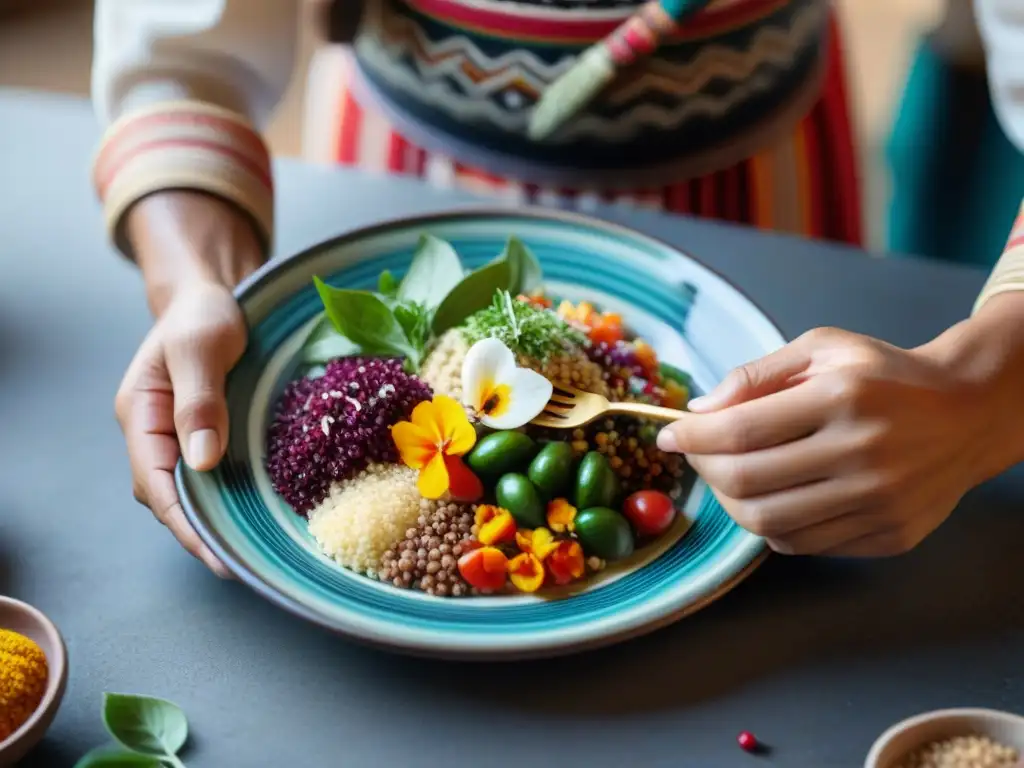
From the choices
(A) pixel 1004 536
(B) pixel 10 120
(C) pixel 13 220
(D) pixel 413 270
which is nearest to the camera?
(A) pixel 1004 536

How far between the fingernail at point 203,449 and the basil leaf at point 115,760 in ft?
0.60

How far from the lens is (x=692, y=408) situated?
696 mm

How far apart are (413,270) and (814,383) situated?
356 millimetres

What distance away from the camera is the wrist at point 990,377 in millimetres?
715

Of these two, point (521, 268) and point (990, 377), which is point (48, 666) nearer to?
point (521, 268)

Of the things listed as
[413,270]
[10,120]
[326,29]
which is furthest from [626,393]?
[10,120]

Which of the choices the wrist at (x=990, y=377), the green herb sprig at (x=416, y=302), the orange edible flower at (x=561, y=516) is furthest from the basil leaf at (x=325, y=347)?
the wrist at (x=990, y=377)

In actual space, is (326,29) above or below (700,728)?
above

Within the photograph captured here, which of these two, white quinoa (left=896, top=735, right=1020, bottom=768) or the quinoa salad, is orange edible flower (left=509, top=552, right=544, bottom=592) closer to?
the quinoa salad

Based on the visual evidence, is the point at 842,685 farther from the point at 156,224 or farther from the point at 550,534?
the point at 156,224

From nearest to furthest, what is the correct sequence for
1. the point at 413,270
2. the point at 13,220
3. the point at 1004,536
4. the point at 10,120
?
the point at 1004,536, the point at 413,270, the point at 13,220, the point at 10,120

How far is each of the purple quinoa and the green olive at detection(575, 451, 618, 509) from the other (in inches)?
5.3

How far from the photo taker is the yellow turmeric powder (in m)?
0.57

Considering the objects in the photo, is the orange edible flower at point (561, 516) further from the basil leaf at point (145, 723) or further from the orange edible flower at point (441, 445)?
the basil leaf at point (145, 723)
